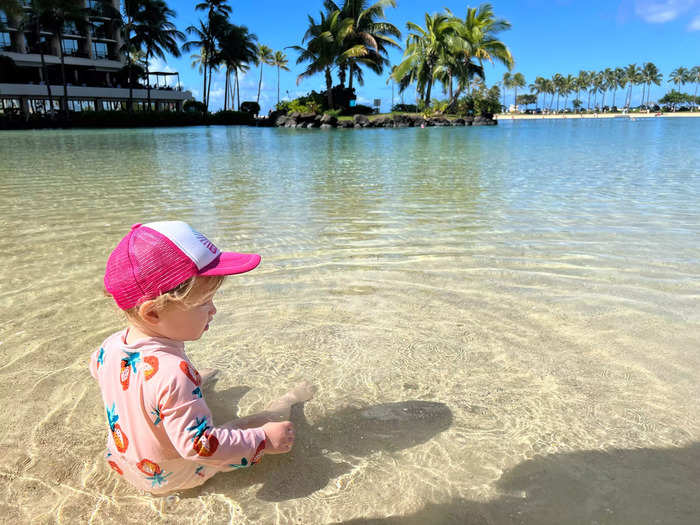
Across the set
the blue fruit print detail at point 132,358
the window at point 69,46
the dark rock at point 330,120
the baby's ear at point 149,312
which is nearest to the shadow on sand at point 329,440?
the blue fruit print detail at point 132,358

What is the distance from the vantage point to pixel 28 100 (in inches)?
1661

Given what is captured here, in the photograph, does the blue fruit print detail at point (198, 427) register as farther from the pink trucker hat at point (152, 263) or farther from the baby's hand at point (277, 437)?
the pink trucker hat at point (152, 263)

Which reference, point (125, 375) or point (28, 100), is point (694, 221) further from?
point (28, 100)

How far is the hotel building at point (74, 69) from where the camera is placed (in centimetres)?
4019

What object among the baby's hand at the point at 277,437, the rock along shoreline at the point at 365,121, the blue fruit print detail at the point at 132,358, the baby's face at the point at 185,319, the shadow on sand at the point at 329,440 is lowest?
the shadow on sand at the point at 329,440

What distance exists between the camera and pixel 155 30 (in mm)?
40875

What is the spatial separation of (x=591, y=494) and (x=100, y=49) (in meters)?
60.3

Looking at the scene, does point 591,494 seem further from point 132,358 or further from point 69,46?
point 69,46

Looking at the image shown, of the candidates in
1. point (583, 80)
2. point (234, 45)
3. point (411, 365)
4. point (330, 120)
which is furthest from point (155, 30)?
point (583, 80)

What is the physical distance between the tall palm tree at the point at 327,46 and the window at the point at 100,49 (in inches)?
954

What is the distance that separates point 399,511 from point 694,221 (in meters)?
5.30

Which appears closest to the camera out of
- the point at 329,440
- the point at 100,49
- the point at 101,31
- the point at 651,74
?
the point at 329,440

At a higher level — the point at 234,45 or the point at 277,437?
the point at 234,45

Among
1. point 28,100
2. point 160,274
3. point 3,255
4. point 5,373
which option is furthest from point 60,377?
point 28,100
